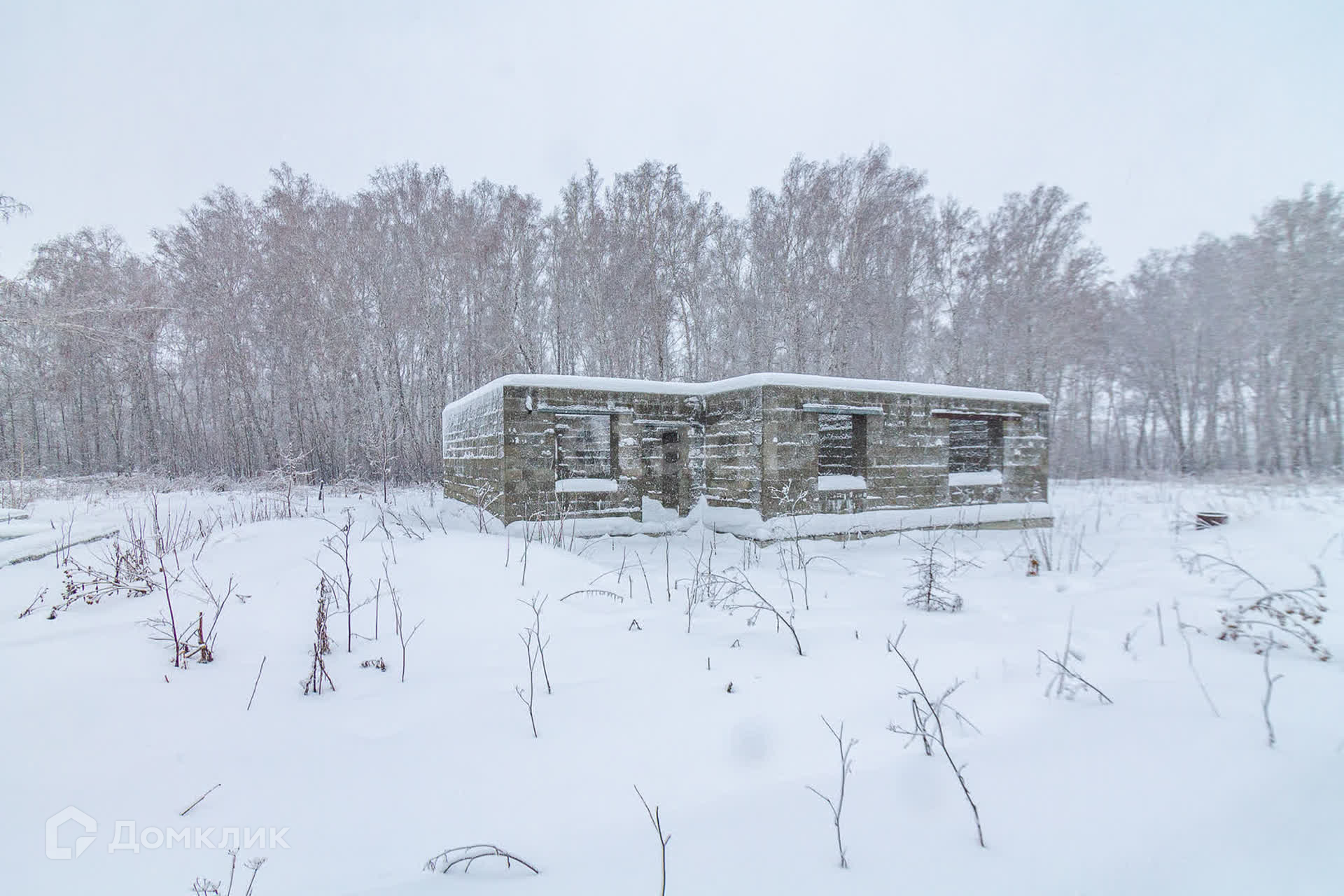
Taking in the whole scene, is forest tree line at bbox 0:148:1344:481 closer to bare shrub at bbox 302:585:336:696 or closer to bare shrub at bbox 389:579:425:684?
bare shrub at bbox 389:579:425:684

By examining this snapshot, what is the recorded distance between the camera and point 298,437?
1966cm

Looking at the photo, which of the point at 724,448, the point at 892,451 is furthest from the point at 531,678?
the point at 892,451

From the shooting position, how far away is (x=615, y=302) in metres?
18.4

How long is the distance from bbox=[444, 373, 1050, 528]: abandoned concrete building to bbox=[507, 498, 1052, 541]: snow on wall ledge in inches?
3.0

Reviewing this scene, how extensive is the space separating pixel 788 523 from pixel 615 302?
12.3 metres

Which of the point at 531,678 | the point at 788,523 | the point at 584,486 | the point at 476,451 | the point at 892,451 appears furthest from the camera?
the point at 476,451

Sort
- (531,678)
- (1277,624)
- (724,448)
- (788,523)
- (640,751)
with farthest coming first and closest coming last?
(724,448)
(788,523)
(1277,624)
(531,678)
(640,751)

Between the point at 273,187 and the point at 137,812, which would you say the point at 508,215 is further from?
the point at 137,812

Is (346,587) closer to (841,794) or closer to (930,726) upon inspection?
(841,794)

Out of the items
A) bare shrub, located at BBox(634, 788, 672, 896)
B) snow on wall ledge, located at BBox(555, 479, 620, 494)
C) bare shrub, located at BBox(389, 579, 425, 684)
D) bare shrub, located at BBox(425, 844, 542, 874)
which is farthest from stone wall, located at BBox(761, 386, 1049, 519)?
bare shrub, located at BBox(425, 844, 542, 874)

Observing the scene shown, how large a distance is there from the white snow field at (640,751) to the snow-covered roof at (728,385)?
5.06 m

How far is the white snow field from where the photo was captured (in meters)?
1.41

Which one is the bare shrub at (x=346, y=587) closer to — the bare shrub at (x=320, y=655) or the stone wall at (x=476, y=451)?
the bare shrub at (x=320, y=655)

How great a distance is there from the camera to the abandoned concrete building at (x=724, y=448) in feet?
27.6
